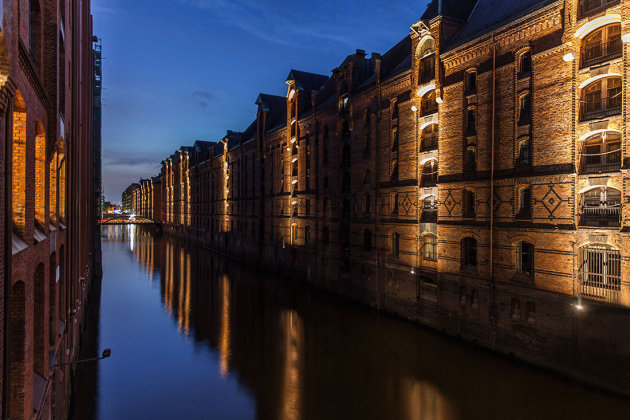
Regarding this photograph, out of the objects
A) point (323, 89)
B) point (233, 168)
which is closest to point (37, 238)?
point (323, 89)

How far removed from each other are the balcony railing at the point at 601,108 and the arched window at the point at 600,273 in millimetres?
4712

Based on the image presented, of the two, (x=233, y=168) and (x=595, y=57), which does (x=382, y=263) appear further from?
(x=233, y=168)

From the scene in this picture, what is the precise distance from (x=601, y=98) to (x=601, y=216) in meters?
4.28

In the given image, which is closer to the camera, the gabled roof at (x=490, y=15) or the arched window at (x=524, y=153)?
the arched window at (x=524, y=153)

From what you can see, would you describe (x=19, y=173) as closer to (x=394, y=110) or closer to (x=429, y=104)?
(x=429, y=104)

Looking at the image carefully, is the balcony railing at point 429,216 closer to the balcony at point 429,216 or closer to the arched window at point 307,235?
the balcony at point 429,216

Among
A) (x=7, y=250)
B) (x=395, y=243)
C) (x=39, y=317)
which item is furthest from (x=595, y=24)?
(x=39, y=317)

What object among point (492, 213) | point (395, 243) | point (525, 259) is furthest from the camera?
point (395, 243)

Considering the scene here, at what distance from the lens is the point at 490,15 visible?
19797 mm

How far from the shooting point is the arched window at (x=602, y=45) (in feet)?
46.1

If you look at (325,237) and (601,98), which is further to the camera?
(325,237)

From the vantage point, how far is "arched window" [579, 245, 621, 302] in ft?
45.0

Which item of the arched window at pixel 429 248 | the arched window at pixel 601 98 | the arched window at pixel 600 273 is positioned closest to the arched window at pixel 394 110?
the arched window at pixel 429 248

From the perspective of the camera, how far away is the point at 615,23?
14086 mm
